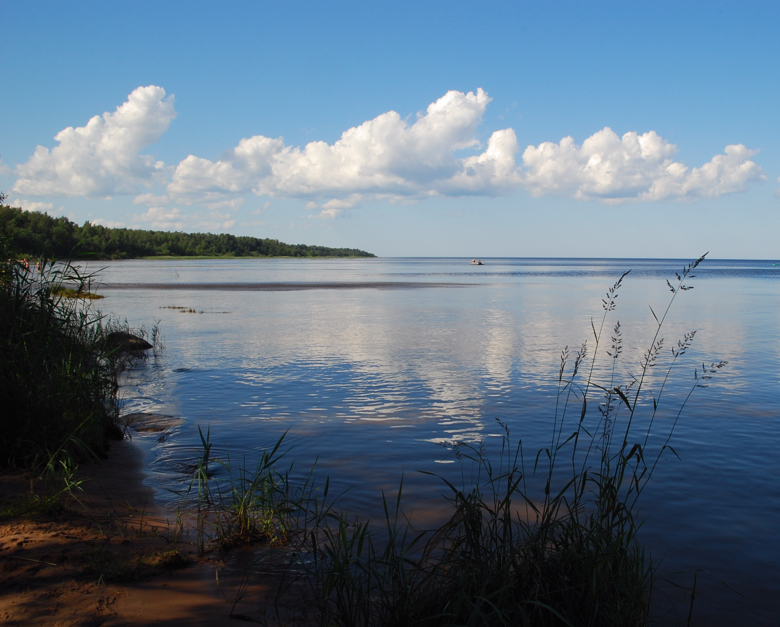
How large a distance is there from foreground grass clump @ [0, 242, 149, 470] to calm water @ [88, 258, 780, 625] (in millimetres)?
1229

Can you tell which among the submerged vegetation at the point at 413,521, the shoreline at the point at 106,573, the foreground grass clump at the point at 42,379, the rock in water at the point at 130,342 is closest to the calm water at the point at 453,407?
the submerged vegetation at the point at 413,521

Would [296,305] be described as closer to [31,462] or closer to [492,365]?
[492,365]

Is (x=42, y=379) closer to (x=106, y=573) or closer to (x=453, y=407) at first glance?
(x=106, y=573)

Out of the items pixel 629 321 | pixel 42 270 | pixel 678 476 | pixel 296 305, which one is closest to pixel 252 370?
pixel 42 270

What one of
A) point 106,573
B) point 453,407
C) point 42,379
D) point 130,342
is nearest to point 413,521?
point 106,573

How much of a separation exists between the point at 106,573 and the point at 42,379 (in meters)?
3.31

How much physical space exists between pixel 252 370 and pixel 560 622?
1311 cm

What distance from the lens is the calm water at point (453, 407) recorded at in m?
6.41

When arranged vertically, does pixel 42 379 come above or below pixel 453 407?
above

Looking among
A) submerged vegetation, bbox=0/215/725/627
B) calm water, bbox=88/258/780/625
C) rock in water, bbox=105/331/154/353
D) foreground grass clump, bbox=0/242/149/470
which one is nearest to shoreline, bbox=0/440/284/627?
submerged vegetation, bbox=0/215/725/627

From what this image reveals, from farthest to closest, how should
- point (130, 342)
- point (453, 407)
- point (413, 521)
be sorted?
point (130, 342) < point (453, 407) < point (413, 521)

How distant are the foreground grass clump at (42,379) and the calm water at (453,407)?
1.23 meters

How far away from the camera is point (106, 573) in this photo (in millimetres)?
4582

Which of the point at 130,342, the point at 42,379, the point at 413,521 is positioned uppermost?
the point at 42,379
